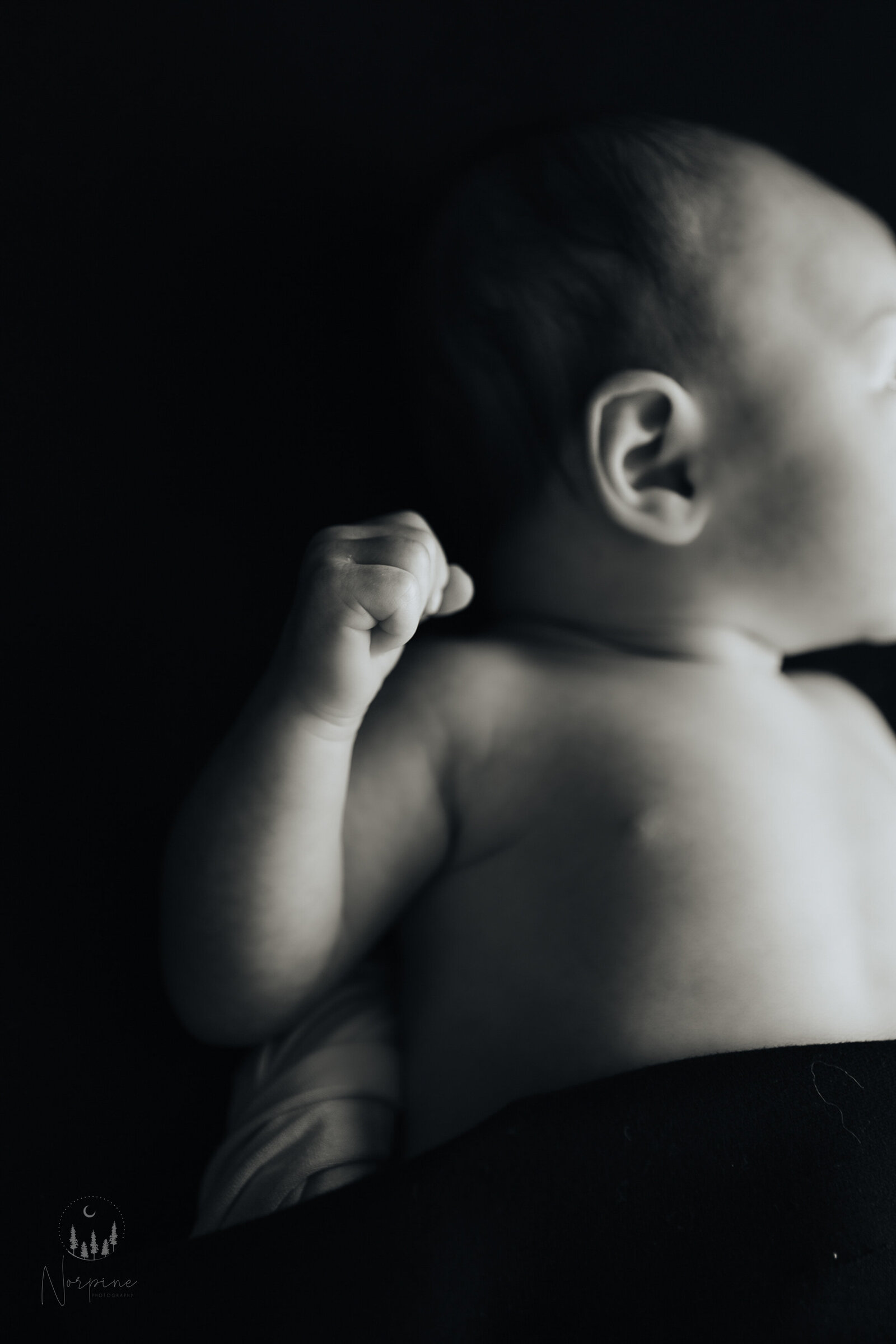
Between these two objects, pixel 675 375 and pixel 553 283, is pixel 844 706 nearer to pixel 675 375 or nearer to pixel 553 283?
pixel 675 375

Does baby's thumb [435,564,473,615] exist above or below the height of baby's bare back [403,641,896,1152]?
above

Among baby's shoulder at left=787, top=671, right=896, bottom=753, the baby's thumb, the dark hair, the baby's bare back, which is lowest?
the baby's bare back

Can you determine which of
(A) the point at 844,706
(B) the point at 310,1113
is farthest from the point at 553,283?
(B) the point at 310,1113

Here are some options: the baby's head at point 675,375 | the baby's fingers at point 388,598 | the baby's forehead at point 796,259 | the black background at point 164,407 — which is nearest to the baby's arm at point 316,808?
the baby's fingers at point 388,598

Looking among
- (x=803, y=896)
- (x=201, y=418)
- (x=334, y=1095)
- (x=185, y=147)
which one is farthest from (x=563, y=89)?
(x=334, y=1095)

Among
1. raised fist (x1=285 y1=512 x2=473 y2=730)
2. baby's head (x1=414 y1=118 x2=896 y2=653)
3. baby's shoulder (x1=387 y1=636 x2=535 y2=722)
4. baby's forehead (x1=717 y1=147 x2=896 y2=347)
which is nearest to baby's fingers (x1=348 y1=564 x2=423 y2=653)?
raised fist (x1=285 y1=512 x2=473 y2=730)

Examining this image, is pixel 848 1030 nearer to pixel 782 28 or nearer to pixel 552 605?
pixel 552 605

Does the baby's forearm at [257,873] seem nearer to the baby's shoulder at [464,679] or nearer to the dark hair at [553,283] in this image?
the baby's shoulder at [464,679]

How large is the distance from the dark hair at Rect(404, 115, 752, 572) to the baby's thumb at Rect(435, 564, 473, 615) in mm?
228

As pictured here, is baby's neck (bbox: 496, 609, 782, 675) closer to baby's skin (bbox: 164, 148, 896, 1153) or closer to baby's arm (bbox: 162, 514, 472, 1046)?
baby's skin (bbox: 164, 148, 896, 1153)

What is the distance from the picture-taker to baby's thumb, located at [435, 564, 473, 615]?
0.72 metres

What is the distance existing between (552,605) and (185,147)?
50 centimetres

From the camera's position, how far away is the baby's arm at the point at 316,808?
666 mm

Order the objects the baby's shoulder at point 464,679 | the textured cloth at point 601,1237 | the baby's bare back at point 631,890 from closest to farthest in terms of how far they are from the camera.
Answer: the textured cloth at point 601,1237, the baby's bare back at point 631,890, the baby's shoulder at point 464,679
